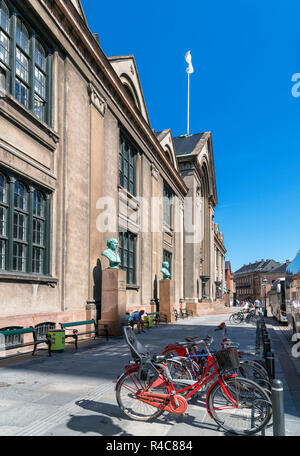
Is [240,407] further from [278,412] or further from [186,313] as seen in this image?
[186,313]

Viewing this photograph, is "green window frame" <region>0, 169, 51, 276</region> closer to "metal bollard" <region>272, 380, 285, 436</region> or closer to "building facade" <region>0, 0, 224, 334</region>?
"building facade" <region>0, 0, 224, 334</region>

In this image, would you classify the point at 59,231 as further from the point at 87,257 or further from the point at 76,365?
the point at 76,365

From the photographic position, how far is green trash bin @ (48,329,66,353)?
1155cm

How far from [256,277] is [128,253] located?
136549mm

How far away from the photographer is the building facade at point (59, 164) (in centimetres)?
1209

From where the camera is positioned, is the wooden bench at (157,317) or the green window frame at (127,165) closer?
the green window frame at (127,165)

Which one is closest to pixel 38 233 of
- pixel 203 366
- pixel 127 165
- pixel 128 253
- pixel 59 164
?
pixel 59 164

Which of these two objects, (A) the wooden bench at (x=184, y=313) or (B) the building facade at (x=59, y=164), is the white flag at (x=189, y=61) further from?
(A) the wooden bench at (x=184, y=313)

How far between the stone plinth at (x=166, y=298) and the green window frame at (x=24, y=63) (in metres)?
15.9

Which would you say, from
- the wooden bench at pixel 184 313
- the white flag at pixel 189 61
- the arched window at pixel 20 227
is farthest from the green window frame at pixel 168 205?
the white flag at pixel 189 61

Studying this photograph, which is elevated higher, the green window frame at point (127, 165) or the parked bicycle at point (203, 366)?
the green window frame at point (127, 165)

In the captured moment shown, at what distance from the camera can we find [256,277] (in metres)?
152

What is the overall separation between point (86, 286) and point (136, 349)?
10.9 metres

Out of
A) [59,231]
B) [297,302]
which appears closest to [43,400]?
[59,231]
